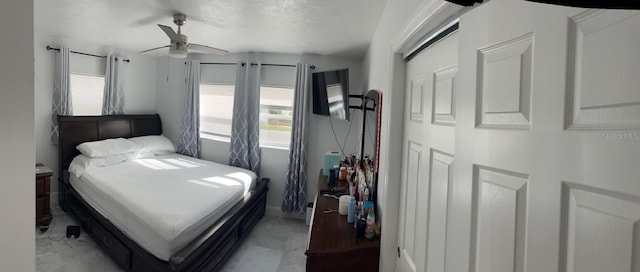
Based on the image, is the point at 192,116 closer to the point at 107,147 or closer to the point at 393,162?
the point at 107,147

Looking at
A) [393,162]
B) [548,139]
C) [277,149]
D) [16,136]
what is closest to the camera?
[548,139]

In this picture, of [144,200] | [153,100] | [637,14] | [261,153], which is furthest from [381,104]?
[153,100]

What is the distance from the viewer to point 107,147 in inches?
133

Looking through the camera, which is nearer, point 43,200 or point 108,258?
point 108,258

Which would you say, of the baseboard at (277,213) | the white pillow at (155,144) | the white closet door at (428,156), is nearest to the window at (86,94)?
the white pillow at (155,144)

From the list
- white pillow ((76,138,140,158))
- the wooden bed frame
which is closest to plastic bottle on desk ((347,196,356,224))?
the wooden bed frame

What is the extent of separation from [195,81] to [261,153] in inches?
59.3

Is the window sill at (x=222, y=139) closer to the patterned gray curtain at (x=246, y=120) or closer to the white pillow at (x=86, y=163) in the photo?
the patterned gray curtain at (x=246, y=120)

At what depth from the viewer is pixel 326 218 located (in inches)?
73.0

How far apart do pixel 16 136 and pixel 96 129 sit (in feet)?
11.3

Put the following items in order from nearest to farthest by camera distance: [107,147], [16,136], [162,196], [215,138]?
[16,136], [162,196], [107,147], [215,138]

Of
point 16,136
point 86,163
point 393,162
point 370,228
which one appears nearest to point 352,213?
point 370,228

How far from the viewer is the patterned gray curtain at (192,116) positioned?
402 cm

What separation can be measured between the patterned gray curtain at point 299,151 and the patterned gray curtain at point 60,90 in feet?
9.72
